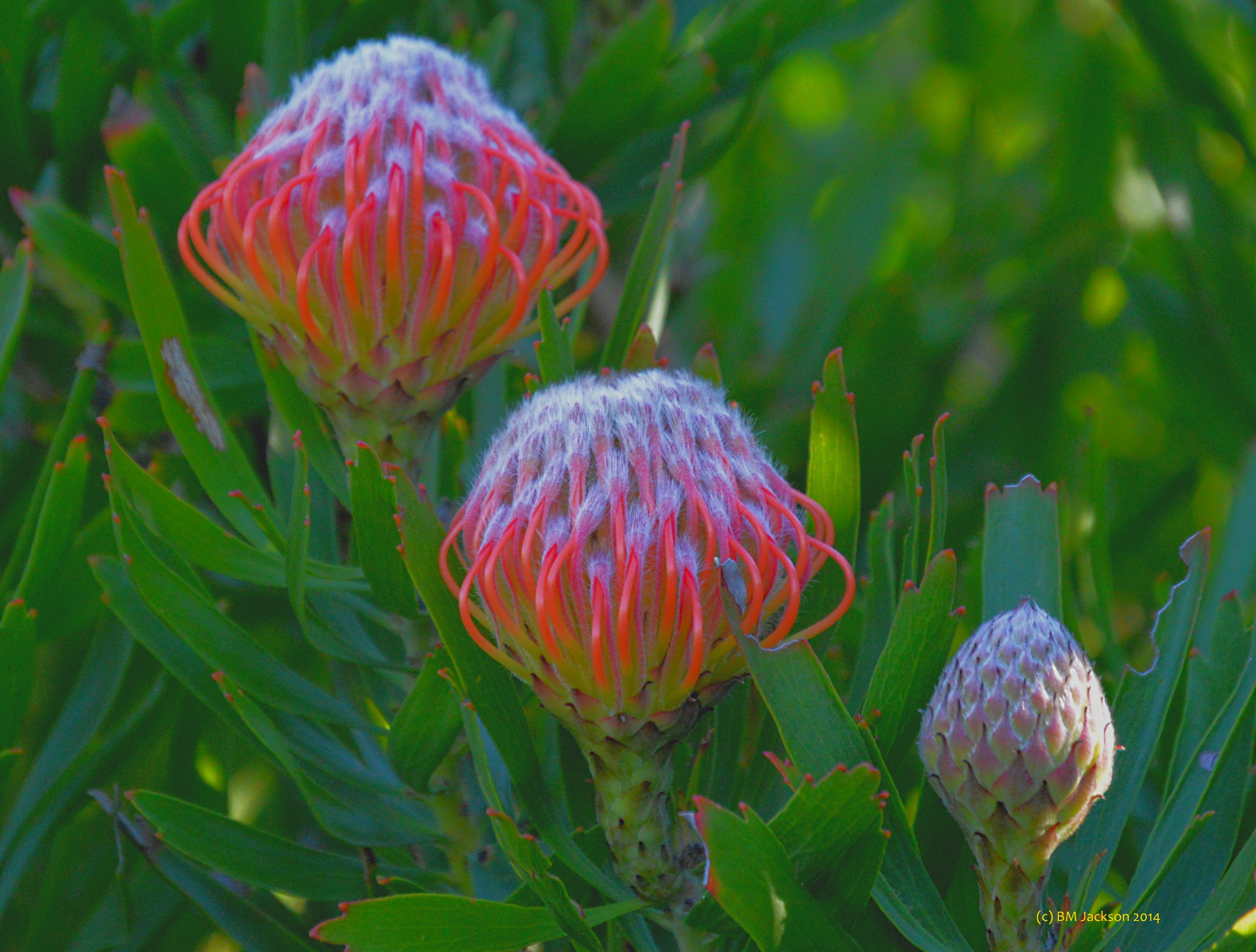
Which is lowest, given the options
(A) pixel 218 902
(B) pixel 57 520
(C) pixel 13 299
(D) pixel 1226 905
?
(A) pixel 218 902

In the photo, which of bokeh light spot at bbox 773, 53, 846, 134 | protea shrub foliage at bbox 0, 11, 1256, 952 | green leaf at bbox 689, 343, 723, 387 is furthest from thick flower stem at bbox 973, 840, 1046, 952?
bokeh light spot at bbox 773, 53, 846, 134

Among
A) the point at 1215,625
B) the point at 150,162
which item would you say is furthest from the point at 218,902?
the point at 1215,625

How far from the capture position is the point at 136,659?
2.77ft

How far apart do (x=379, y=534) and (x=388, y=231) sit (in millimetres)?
157

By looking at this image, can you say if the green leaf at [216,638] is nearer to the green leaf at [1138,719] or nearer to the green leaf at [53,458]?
the green leaf at [53,458]

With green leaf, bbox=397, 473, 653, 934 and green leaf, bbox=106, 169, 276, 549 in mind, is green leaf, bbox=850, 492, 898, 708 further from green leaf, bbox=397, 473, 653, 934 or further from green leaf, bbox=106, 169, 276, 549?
green leaf, bbox=106, 169, 276, 549

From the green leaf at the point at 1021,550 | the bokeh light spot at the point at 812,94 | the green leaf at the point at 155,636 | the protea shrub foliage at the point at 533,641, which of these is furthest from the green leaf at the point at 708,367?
the bokeh light spot at the point at 812,94

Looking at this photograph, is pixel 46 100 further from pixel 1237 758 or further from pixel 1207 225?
pixel 1207 225

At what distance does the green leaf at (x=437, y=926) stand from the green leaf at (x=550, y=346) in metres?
0.28

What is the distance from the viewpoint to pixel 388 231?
1.96 feet

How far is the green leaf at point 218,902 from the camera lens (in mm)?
667

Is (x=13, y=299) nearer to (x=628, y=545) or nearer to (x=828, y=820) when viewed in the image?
(x=628, y=545)

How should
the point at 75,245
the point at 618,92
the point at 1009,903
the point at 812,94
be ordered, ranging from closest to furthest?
1. the point at 1009,903
2. the point at 75,245
3. the point at 618,92
4. the point at 812,94

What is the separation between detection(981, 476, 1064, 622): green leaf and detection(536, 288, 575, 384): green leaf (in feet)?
0.85
